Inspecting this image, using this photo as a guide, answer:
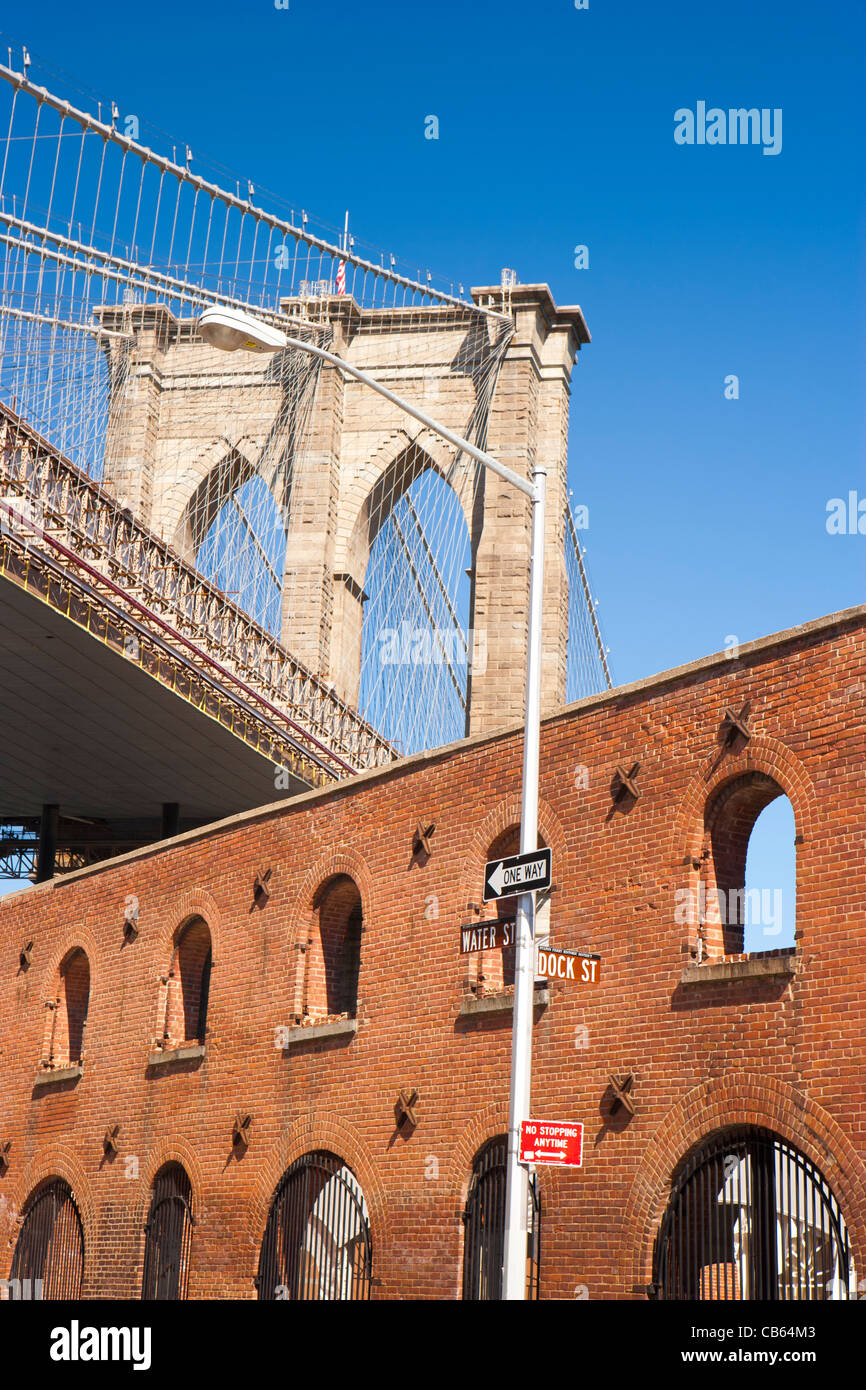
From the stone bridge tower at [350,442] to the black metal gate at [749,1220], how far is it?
29449 mm

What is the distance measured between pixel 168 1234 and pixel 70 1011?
5426 mm

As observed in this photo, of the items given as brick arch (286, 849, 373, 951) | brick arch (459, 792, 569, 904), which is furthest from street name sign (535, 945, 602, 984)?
brick arch (286, 849, 373, 951)

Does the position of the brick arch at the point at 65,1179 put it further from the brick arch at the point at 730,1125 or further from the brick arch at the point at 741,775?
the brick arch at the point at 741,775

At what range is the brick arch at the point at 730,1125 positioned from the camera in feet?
43.7

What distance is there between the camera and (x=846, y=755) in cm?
1435

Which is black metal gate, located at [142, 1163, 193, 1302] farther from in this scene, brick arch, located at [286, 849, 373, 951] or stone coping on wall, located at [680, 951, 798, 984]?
stone coping on wall, located at [680, 951, 798, 984]

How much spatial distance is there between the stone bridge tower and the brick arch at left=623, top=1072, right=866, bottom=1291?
29.2m

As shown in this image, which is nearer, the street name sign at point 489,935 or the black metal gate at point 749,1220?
the street name sign at point 489,935

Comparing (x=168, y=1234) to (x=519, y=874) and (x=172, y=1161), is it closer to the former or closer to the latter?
(x=172, y=1161)

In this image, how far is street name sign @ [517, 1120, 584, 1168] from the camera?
41.5ft

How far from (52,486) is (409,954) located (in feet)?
→ 50.7

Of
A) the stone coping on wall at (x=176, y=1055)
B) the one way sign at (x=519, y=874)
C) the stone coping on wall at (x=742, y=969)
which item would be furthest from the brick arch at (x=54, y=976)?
the one way sign at (x=519, y=874)

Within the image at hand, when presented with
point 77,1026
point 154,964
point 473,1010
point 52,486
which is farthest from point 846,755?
point 52,486

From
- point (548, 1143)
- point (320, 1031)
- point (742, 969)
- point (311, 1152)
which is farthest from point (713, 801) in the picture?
point (311, 1152)
